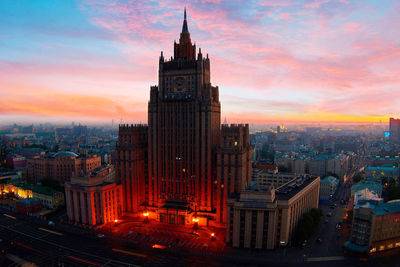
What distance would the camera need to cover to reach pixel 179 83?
110750 mm

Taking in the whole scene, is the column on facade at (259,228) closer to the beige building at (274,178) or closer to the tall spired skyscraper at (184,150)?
the tall spired skyscraper at (184,150)

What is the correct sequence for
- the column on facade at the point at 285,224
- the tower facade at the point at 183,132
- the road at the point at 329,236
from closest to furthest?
the road at the point at 329,236 < the column on facade at the point at 285,224 < the tower facade at the point at 183,132

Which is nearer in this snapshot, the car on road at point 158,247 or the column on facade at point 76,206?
the car on road at point 158,247

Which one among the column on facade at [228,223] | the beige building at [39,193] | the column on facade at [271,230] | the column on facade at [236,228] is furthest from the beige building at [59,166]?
the column on facade at [271,230]

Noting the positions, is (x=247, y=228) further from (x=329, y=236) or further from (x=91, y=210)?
(x=91, y=210)

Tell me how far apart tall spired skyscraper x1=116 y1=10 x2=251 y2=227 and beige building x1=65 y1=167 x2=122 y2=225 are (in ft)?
32.2

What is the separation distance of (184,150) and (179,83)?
27468mm

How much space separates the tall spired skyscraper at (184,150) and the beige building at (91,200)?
981cm

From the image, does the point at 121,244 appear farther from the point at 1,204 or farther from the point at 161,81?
the point at 1,204

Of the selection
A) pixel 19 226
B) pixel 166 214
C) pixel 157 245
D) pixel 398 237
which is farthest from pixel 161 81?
pixel 398 237

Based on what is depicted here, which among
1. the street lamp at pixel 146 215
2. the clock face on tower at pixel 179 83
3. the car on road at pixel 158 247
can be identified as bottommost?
the car on road at pixel 158 247

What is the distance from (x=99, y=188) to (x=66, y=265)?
100 feet

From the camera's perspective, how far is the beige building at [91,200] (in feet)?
336

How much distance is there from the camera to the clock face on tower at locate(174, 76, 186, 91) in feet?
362
